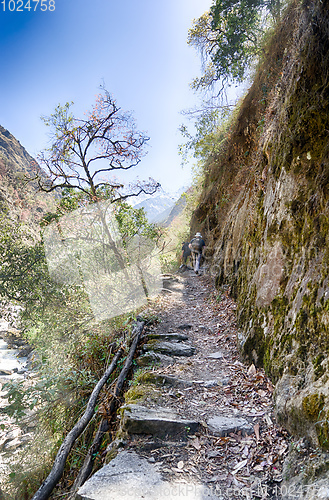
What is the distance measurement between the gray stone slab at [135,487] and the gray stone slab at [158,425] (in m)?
0.45

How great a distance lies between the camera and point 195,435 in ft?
9.70

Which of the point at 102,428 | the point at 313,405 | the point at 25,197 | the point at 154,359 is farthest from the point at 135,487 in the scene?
the point at 25,197

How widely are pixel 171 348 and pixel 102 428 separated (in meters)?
1.90

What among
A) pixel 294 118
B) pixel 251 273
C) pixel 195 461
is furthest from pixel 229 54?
pixel 195 461

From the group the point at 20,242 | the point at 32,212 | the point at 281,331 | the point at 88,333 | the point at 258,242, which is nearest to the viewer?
the point at 281,331

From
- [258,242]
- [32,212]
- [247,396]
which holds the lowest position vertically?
[247,396]

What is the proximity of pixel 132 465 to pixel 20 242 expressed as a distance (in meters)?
7.34

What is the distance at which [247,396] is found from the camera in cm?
346

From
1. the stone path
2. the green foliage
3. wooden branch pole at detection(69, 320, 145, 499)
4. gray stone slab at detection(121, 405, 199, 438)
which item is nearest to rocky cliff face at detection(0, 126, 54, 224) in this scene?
the green foliage

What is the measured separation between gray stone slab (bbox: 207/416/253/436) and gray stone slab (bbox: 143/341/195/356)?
2.12 meters

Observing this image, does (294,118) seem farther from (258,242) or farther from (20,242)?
(20,242)

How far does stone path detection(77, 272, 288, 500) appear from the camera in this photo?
7.37ft

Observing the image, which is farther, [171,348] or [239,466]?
[171,348]

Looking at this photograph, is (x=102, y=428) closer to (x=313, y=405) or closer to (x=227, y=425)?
(x=227, y=425)
